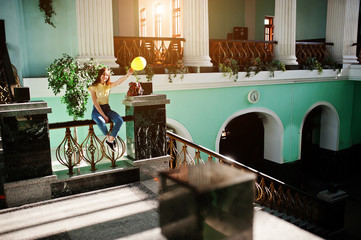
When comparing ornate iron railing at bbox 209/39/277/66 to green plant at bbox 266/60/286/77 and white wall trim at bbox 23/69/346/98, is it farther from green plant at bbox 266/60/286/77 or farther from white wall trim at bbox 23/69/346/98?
white wall trim at bbox 23/69/346/98

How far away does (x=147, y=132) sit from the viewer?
533cm

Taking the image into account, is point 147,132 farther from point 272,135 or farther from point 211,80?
point 272,135

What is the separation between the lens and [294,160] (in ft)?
40.7

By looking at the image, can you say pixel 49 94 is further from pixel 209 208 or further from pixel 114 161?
pixel 209 208

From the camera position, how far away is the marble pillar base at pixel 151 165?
5305 millimetres

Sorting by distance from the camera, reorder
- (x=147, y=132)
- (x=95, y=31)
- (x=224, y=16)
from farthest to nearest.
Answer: (x=224, y=16)
(x=95, y=31)
(x=147, y=132)

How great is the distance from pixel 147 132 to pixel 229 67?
5596 millimetres

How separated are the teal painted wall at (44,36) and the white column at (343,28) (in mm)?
10211

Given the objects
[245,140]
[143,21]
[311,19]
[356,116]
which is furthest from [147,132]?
[311,19]

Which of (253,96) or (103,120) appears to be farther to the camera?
(253,96)

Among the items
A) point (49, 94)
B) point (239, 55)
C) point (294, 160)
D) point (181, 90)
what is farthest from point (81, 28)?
point (294, 160)

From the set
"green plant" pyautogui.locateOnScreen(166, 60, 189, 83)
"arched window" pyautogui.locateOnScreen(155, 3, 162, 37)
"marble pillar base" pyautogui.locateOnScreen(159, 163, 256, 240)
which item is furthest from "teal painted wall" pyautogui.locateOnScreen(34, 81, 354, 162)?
"arched window" pyautogui.locateOnScreen(155, 3, 162, 37)

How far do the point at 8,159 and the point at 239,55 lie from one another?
8135 millimetres

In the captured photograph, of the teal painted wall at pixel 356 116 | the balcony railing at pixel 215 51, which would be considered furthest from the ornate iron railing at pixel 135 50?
the teal painted wall at pixel 356 116
